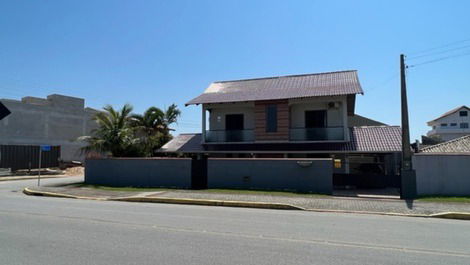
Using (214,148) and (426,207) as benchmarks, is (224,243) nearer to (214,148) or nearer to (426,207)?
(426,207)

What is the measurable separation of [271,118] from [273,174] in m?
6.15

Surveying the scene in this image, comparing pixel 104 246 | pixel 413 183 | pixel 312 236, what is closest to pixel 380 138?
pixel 413 183

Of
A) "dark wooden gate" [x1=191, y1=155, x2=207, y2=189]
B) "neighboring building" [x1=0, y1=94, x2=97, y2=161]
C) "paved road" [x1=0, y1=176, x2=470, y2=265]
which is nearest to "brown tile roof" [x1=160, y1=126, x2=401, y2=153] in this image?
"dark wooden gate" [x1=191, y1=155, x2=207, y2=189]

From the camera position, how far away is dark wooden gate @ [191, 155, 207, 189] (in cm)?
1794

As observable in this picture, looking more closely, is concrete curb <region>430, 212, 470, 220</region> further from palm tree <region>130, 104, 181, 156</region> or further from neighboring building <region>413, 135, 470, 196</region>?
palm tree <region>130, 104, 181, 156</region>

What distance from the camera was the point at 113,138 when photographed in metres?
22.2

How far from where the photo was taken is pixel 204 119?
77.3 feet

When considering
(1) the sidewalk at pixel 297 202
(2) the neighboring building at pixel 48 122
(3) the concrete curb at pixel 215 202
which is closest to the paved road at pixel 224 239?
(1) the sidewalk at pixel 297 202

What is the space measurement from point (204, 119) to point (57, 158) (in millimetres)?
21134

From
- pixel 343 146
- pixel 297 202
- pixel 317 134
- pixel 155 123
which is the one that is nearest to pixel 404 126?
pixel 343 146

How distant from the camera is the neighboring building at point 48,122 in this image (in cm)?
3534

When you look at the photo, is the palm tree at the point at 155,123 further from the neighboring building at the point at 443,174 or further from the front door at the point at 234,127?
the neighboring building at the point at 443,174

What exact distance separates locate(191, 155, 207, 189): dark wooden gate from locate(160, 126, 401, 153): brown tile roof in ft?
13.6

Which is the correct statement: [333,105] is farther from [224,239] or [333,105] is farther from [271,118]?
[224,239]
